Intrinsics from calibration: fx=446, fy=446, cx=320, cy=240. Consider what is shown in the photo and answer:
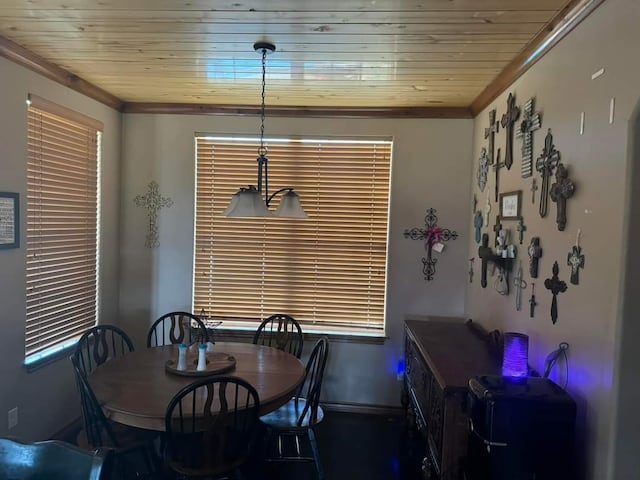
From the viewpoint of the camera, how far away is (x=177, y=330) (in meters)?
3.75

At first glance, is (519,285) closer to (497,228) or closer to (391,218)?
(497,228)

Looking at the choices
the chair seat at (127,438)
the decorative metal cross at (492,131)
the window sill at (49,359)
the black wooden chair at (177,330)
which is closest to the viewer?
the chair seat at (127,438)

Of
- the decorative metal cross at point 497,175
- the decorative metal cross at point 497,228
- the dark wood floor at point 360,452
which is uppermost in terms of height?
the decorative metal cross at point 497,175

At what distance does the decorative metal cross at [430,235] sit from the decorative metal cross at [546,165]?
143cm

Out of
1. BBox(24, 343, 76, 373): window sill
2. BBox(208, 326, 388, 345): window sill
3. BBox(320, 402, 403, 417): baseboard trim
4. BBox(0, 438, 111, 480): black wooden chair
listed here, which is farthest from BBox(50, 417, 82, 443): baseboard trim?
BBox(0, 438, 111, 480): black wooden chair

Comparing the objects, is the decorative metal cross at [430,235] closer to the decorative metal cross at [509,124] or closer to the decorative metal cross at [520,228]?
the decorative metal cross at [509,124]

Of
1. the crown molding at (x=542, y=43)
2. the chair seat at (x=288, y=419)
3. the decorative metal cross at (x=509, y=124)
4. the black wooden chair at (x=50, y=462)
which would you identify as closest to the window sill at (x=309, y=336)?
Answer: the chair seat at (x=288, y=419)

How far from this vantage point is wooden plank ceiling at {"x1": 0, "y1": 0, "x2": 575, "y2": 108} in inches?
77.1

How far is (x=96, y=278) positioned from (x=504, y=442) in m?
3.09

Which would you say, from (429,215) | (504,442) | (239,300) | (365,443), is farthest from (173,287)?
(504,442)

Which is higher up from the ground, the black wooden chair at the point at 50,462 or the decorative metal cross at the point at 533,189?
the decorative metal cross at the point at 533,189

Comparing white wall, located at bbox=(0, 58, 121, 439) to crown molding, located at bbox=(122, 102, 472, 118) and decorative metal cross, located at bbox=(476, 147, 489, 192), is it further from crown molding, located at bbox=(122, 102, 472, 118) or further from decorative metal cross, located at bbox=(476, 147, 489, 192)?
decorative metal cross, located at bbox=(476, 147, 489, 192)

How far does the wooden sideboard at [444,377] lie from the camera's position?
1996 mm

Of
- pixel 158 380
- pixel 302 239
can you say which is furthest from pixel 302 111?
pixel 158 380
